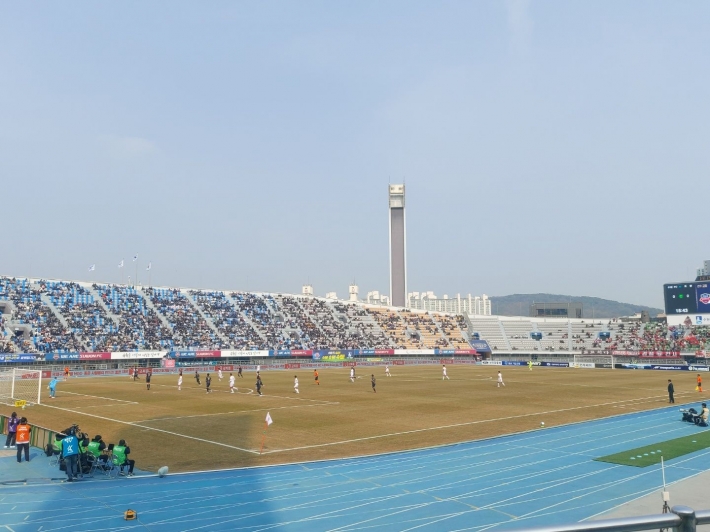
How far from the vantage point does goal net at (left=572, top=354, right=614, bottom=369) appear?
8594 cm

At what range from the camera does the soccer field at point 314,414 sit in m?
22.8

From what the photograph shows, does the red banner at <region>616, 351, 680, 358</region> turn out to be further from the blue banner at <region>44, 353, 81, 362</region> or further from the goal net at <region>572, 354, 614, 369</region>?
the blue banner at <region>44, 353, 81, 362</region>

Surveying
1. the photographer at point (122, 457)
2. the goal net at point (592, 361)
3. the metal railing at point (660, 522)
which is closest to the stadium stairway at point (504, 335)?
the goal net at point (592, 361)

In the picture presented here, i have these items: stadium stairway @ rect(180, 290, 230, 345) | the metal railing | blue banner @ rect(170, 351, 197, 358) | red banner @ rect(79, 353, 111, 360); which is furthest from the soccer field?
stadium stairway @ rect(180, 290, 230, 345)

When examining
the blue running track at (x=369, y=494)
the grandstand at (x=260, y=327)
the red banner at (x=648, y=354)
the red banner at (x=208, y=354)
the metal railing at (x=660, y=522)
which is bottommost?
the blue running track at (x=369, y=494)

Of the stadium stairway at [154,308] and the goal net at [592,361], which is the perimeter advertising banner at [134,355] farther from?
the goal net at [592,361]

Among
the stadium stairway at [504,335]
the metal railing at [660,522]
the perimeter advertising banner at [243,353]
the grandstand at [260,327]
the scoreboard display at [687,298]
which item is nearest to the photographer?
the metal railing at [660,522]

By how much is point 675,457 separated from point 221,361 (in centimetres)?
7117

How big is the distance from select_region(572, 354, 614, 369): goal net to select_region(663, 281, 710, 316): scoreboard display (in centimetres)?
1478

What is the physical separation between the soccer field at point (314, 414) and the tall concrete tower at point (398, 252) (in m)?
80.1

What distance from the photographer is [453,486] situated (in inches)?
637

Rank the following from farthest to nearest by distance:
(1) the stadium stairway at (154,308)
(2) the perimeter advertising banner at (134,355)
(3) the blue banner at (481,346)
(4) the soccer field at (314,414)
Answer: (3) the blue banner at (481,346) < (1) the stadium stairway at (154,308) < (2) the perimeter advertising banner at (134,355) < (4) the soccer field at (314,414)

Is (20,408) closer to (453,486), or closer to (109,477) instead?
(109,477)

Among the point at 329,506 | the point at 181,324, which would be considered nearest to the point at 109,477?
the point at 329,506
